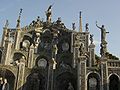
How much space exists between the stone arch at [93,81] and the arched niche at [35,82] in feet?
23.0

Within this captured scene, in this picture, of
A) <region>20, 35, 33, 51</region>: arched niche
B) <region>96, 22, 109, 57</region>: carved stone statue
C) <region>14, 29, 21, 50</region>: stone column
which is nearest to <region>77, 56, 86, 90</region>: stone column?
<region>96, 22, 109, 57</region>: carved stone statue

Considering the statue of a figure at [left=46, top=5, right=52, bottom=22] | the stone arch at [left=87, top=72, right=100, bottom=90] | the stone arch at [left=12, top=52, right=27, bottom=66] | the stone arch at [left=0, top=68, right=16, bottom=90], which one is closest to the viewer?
the stone arch at [left=87, top=72, right=100, bottom=90]

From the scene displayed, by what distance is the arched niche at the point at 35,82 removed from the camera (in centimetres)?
4047

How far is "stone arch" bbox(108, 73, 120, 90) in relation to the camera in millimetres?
37794

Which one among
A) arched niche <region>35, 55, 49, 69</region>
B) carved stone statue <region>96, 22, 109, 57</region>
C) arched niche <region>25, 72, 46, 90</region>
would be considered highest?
carved stone statue <region>96, 22, 109, 57</region>

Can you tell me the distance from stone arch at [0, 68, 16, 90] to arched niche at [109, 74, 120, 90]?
46.1 feet

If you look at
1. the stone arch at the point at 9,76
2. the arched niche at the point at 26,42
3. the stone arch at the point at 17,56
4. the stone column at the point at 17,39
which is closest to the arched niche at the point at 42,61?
the stone arch at the point at 17,56

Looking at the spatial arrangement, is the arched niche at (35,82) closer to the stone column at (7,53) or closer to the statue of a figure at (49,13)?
the stone column at (7,53)

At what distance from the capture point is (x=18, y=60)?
144 feet

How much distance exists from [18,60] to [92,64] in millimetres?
12136

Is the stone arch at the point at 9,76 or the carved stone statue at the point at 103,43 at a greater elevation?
the carved stone statue at the point at 103,43

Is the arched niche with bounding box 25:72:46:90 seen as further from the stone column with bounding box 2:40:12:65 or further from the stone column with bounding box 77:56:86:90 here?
the stone column with bounding box 77:56:86:90

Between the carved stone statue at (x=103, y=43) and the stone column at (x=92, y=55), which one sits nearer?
the carved stone statue at (x=103, y=43)

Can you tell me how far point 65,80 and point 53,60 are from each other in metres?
3.61
